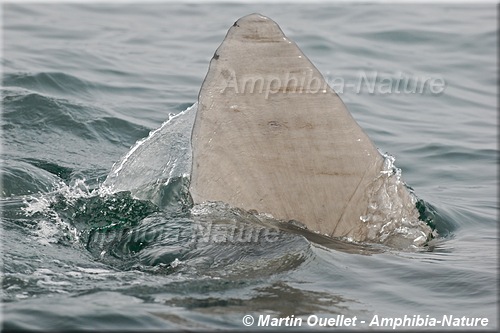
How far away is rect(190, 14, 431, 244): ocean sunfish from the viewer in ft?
19.2

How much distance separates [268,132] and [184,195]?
41.7 inches

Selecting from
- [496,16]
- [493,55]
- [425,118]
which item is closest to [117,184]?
[425,118]

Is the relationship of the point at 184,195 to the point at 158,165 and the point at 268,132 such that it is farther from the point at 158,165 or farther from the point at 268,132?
the point at 268,132

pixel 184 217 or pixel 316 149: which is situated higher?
pixel 316 149

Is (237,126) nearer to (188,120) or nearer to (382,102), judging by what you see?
(188,120)

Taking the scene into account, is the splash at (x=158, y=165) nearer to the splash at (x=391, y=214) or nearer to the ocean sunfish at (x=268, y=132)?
the ocean sunfish at (x=268, y=132)

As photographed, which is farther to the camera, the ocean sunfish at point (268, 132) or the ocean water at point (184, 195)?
the ocean sunfish at point (268, 132)

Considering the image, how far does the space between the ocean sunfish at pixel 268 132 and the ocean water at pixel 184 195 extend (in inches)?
8.2

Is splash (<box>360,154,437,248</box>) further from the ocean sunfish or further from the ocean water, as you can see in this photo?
the ocean sunfish

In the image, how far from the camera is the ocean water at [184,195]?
16.1 feet

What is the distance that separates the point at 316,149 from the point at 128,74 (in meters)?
7.58

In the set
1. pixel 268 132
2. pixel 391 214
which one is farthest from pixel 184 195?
pixel 391 214

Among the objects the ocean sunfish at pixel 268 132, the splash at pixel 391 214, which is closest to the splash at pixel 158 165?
the ocean sunfish at pixel 268 132

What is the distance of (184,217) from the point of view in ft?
19.9
